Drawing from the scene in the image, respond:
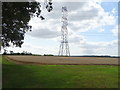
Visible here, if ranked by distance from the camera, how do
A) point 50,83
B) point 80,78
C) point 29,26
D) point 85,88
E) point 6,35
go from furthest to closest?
point 29,26
point 6,35
point 80,78
point 50,83
point 85,88

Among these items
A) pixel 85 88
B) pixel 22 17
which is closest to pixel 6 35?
pixel 22 17

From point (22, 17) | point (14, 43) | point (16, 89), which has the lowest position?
point (16, 89)

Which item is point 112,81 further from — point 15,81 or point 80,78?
point 15,81

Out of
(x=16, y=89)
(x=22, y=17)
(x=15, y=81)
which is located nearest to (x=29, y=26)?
(x=22, y=17)

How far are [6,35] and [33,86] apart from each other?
1600 cm

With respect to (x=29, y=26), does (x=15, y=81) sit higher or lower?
lower

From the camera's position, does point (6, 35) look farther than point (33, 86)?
Yes

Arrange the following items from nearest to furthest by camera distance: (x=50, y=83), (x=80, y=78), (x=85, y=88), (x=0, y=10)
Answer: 1. (x=85, y=88)
2. (x=50, y=83)
3. (x=80, y=78)
4. (x=0, y=10)

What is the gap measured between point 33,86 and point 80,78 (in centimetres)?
416

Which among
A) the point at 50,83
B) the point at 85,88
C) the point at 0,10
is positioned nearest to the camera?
the point at 85,88

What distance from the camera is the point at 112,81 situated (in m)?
19.9

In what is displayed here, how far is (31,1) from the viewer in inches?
1119

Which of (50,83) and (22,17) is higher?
(22,17)

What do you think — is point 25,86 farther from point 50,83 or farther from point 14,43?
point 14,43
